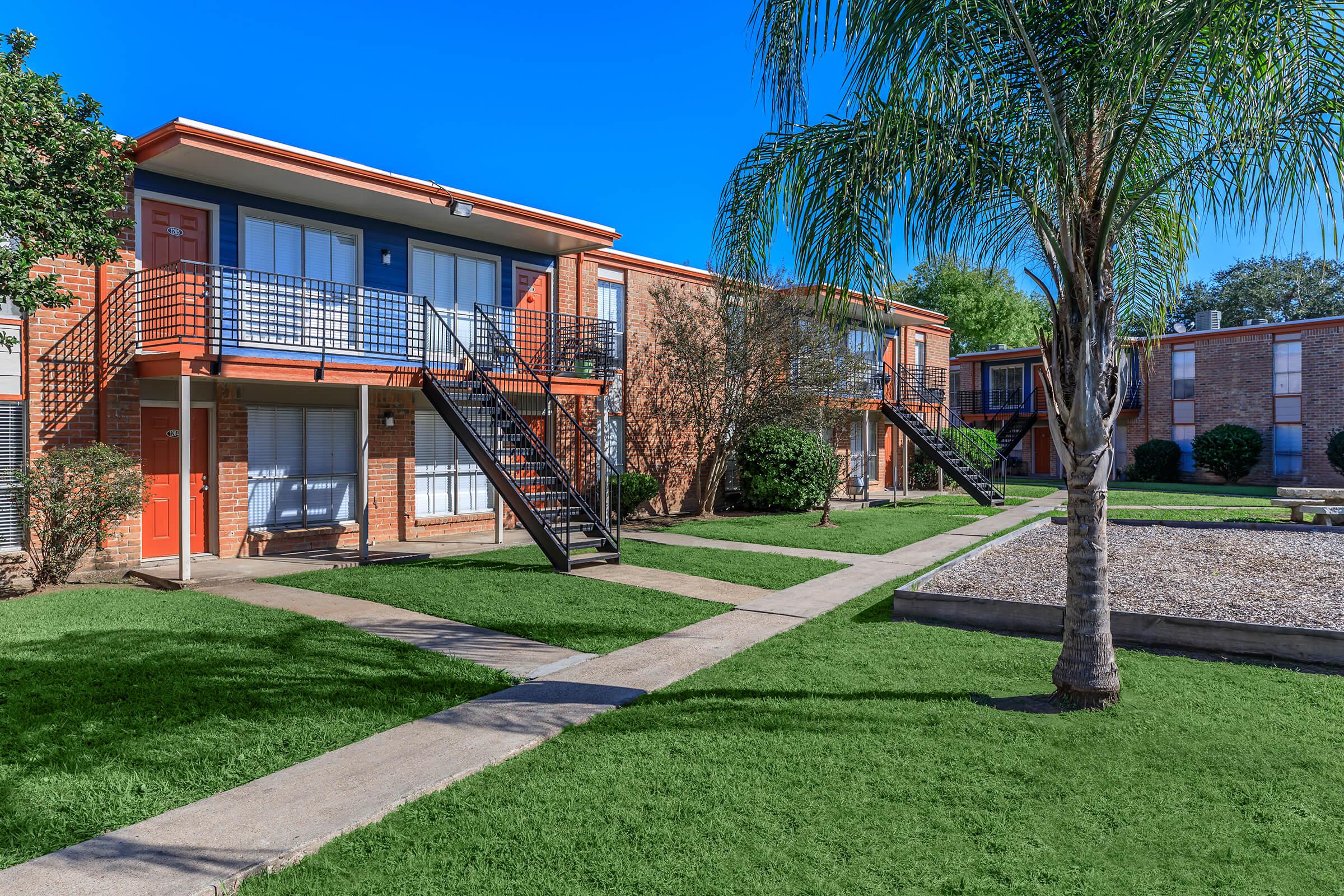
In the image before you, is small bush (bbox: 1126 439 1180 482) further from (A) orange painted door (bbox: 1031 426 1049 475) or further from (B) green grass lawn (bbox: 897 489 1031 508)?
(B) green grass lawn (bbox: 897 489 1031 508)

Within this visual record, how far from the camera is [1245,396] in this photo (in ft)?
101

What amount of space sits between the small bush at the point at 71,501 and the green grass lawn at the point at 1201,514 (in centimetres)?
1588

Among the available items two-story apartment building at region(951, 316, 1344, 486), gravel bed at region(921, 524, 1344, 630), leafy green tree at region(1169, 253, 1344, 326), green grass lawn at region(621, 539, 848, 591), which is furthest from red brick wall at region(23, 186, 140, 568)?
leafy green tree at region(1169, 253, 1344, 326)

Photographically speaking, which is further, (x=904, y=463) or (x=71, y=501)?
(x=904, y=463)

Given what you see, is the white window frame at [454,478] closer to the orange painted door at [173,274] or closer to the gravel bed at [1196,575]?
the orange painted door at [173,274]

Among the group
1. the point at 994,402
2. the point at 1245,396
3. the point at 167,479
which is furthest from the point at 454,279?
the point at 994,402

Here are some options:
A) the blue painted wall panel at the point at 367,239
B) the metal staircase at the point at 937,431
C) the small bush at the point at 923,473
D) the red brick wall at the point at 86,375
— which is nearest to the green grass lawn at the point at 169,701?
the red brick wall at the point at 86,375

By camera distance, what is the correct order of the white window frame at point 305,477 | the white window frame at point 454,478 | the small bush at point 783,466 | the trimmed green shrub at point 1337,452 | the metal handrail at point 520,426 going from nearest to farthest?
the metal handrail at point 520,426 < the white window frame at point 305,477 < the white window frame at point 454,478 < the small bush at point 783,466 < the trimmed green shrub at point 1337,452

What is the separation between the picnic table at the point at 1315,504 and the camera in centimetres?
1435

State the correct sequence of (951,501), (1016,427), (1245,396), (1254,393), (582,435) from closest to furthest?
(582,435) < (951,501) < (1254,393) < (1245,396) < (1016,427)

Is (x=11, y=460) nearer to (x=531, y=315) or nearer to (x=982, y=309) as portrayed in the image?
(x=531, y=315)

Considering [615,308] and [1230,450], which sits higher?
[615,308]

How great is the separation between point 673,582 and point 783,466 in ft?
28.6

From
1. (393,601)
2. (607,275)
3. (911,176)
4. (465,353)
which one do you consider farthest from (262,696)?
(607,275)
